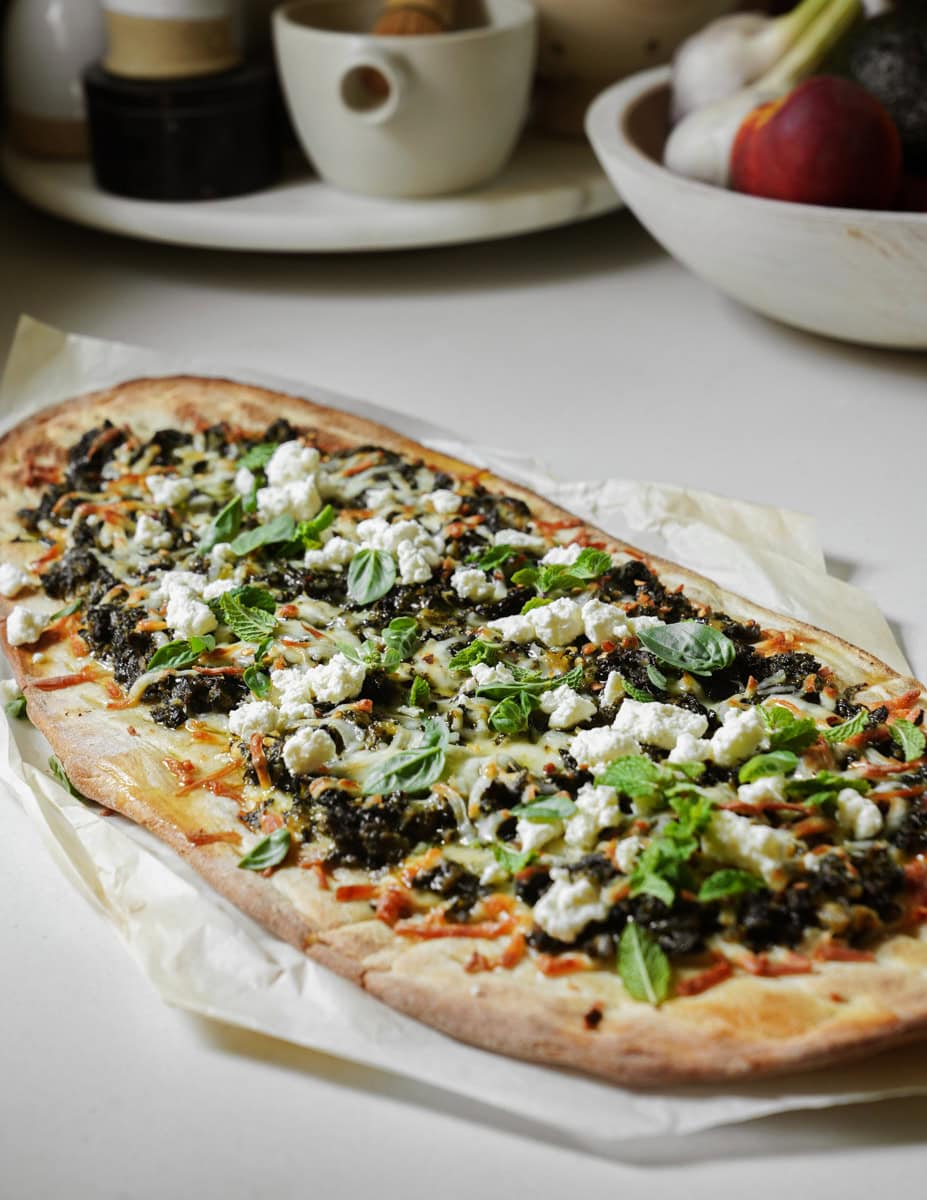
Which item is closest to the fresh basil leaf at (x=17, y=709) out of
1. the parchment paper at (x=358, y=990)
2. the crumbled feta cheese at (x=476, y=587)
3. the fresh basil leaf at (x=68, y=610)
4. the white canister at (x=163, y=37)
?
the parchment paper at (x=358, y=990)

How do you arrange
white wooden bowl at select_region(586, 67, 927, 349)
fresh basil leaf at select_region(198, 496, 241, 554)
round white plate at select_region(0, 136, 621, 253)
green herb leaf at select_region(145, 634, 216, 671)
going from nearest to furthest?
green herb leaf at select_region(145, 634, 216, 671) → fresh basil leaf at select_region(198, 496, 241, 554) → white wooden bowl at select_region(586, 67, 927, 349) → round white plate at select_region(0, 136, 621, 253)

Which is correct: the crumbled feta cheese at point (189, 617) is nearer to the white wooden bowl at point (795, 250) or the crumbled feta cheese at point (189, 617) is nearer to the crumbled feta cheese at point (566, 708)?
the crumbled feta cheese at point (566, 708)

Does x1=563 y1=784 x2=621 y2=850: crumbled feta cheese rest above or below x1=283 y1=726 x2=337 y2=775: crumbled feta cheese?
above

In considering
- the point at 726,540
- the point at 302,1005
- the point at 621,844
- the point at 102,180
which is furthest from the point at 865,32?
the point at 302,1005

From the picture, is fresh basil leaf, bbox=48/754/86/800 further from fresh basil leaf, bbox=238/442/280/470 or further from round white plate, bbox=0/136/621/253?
round white plate, bbox=0/136/621/253

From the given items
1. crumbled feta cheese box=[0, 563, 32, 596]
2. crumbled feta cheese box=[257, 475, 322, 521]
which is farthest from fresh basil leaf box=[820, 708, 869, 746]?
crumbled feta cheese box=[0, 563, 32, 596]

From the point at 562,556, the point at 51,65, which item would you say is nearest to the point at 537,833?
the point at 562,556
